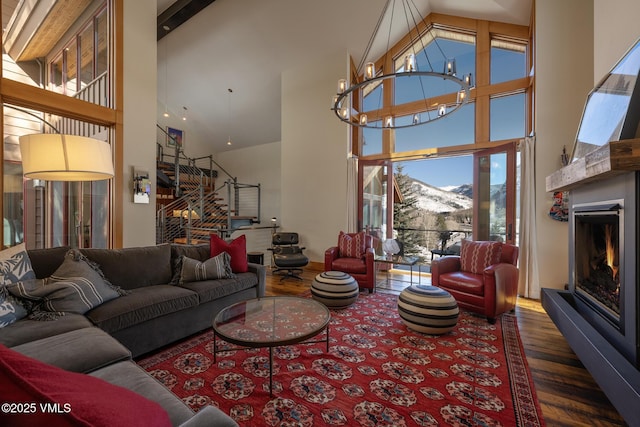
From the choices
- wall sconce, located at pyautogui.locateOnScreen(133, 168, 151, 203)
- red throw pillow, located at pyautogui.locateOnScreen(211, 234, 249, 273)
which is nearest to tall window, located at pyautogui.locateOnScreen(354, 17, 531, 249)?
red throw pillow, located at pyautogui.locateOnScreen(211, 234, 249, 273)

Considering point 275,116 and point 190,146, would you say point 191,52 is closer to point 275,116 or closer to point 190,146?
point 275,116

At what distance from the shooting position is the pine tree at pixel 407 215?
850cm

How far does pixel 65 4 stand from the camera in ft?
12.8

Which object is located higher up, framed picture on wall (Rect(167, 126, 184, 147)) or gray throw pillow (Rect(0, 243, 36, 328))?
framed picture on wall (Rect(167, 126, 184, 147))

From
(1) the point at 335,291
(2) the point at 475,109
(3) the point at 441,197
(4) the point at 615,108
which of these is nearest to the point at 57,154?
(1) the point at 335,291

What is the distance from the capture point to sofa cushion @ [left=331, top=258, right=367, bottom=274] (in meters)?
4.09

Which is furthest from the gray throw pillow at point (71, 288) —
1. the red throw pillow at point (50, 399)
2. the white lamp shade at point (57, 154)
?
the red throw pillow at point (50, 399)

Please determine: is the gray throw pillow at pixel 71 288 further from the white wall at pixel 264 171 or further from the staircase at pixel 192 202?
the white wall at pixel 264 171

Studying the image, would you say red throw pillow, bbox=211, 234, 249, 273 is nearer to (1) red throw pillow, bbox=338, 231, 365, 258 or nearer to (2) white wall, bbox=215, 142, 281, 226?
(1) red throw pillow, bbox=338, 231, 365, 258

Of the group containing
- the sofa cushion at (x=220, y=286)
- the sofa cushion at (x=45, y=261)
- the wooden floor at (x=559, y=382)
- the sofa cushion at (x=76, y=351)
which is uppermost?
the sofa cushion at (x=45, y=261)

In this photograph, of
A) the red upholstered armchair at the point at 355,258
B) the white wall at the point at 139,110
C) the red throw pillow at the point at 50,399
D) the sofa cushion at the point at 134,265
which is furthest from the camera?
the red upholstered armchair at the point at 355,258

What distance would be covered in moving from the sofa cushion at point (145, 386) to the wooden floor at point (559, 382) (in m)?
2.01

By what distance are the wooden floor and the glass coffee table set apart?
5.12 feet

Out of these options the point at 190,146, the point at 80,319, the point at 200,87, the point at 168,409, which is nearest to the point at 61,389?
the point at 168,409
